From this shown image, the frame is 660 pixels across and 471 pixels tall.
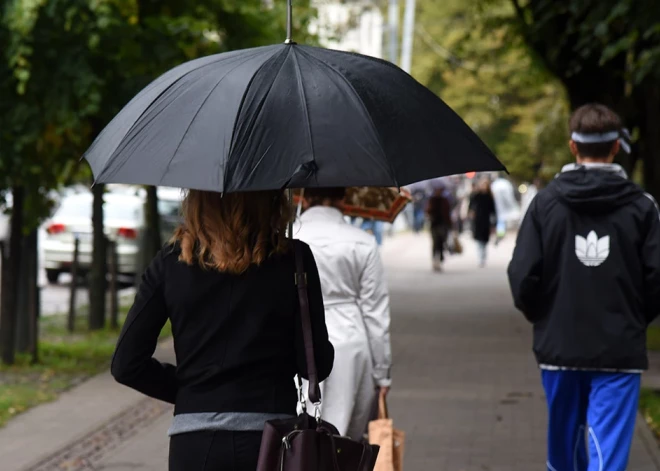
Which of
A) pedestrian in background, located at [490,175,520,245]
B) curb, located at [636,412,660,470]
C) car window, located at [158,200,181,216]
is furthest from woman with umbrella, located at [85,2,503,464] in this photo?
pedestrian in background, located at [490,175,520,245]

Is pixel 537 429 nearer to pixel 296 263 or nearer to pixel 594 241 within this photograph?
pixel 594 241

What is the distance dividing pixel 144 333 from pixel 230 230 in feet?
1.17

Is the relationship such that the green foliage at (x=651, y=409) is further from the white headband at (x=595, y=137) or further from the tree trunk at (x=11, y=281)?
the tree trunk at (x=11, y=281)

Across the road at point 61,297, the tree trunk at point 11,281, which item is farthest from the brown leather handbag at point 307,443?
the road at point 61,297

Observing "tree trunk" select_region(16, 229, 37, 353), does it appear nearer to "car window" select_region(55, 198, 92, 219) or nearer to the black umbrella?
the black umbrella

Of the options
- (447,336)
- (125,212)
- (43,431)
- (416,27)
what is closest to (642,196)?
(43,431)

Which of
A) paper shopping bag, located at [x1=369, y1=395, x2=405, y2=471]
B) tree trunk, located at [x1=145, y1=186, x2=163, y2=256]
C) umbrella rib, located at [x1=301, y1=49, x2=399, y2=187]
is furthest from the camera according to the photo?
tree trunk, located at [x1=145, y1=186, x2=163, y2=256]

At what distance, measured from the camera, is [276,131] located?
3467 mm

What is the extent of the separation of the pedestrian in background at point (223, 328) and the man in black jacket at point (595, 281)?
201 cm

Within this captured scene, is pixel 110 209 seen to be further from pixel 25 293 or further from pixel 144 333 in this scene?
pixel 144 333

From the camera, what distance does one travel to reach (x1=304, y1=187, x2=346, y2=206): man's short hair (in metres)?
5.37

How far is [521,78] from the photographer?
18812mm

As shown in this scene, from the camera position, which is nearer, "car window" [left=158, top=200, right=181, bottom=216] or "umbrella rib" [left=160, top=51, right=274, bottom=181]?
"umbrella rib" [left=160, top=51, right=274, bottom=181]

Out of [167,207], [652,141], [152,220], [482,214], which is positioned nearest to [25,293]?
[152,220]
